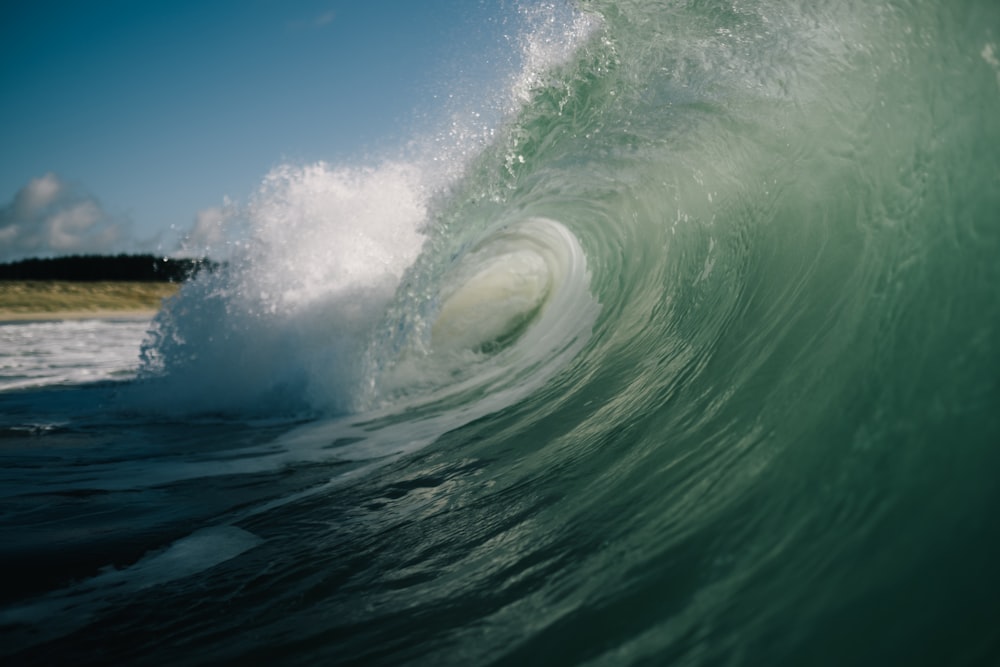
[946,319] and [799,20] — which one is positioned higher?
[799,20]

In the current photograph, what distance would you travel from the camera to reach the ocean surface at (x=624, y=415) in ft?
5.79

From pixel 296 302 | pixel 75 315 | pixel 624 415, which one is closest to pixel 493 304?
pixel 296 302

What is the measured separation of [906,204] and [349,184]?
6.25 metres

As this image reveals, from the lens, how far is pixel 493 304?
9297 millimetres

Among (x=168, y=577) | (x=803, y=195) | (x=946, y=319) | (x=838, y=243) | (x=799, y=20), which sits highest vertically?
(x=799, y=20)

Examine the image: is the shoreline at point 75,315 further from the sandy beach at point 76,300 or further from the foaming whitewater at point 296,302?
the foaming whitewater at point 296,302

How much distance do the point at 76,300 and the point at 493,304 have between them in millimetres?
43659

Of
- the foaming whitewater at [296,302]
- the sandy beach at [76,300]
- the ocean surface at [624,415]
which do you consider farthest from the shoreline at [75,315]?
the ocean surface at [624,415]

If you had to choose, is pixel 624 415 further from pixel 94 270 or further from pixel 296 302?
pixel 94 270

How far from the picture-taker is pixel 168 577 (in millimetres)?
2646

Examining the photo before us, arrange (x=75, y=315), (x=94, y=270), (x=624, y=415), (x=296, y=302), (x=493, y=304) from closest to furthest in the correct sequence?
1. (x=624, y=415)
2. (x=296, y=302)
3. (x=493, y=304)
4. (x=75, y=315)
5. (x=94, y=270)

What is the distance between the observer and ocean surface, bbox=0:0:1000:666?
1.76 meters

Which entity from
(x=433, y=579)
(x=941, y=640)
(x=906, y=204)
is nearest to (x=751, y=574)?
(x=941, y=640)

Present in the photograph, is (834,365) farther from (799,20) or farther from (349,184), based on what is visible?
(349,184)
